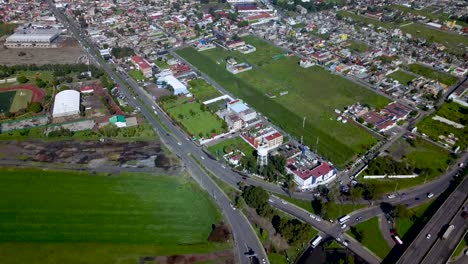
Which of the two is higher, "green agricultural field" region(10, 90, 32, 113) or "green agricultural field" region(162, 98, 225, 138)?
"green agricultural field" region(162, 98, 225, 138)

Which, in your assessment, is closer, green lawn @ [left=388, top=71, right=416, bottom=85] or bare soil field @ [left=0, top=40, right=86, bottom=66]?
green lawn @ [left=388, top=71, right=416, bottom=85]

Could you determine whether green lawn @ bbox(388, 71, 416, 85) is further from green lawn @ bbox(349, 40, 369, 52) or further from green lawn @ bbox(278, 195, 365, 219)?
green lawn @ bbox(278, 195, 365, 219)

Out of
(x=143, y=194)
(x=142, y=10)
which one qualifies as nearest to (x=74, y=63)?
(x=142, y=10)

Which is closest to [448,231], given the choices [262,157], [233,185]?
[262,157]

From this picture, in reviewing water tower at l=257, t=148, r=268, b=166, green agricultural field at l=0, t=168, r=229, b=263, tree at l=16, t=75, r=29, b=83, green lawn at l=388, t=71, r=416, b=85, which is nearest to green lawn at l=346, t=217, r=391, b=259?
water tower at l=257, t=148, r=268, b=166

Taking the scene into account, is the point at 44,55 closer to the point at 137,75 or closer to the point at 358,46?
the point at 137,75

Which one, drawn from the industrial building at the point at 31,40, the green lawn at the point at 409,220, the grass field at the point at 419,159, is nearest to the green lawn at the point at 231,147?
the grass field at the point at 419,159
